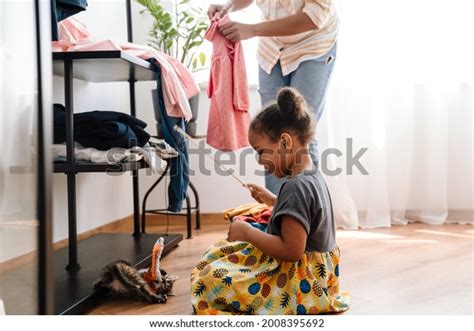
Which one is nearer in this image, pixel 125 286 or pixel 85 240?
pixel 125 286

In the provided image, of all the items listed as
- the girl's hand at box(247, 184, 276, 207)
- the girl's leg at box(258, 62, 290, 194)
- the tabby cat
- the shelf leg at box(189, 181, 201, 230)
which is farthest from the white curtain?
the tabby cat

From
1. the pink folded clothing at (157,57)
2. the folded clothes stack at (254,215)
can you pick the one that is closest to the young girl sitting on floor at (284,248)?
the folded clothes stack at (254,215)

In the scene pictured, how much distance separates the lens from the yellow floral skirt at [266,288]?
123 centimetres

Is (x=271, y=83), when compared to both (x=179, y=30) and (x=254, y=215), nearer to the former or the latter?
(x=254, y=215)

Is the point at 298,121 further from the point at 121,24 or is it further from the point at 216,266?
the point at 121,24

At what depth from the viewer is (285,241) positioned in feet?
3.97

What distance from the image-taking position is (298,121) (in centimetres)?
127

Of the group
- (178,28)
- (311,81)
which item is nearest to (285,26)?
(311,81)

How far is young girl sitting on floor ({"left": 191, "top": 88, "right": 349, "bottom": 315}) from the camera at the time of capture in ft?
4.01

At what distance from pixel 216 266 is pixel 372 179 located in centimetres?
144

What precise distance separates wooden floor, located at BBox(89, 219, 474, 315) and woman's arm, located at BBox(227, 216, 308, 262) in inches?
8.8

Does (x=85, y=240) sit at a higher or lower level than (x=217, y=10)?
lower

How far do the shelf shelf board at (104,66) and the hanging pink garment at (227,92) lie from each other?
24cm

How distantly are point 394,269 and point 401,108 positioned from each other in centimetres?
108
